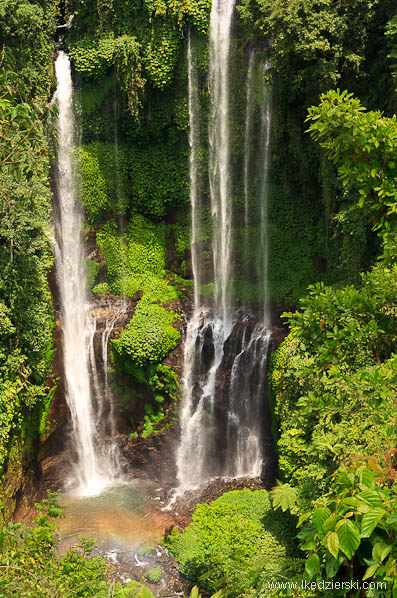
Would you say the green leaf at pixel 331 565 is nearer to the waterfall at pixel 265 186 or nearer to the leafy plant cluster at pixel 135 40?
the waterfall at pixel 265 186

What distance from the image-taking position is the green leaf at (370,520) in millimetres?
3127

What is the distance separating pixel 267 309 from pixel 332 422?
7251mm

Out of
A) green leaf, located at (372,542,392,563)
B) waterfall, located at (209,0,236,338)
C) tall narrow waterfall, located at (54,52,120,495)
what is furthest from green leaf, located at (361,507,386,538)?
tall narrow waterfall, located at (54,52,120,495)

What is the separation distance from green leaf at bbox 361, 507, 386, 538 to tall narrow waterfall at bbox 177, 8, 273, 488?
10675mm

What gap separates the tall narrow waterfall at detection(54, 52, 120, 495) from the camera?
14531 millimetres

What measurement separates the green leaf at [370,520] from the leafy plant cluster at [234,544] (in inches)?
254

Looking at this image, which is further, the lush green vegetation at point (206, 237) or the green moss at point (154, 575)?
the green moss at point (154, 575)

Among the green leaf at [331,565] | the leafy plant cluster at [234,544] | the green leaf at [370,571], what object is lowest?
the leafy plant cluster at [234,544]

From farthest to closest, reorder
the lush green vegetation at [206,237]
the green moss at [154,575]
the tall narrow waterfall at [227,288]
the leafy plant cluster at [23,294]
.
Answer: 1. the tall narrow waterfall at [227,288]
2. the leafy plant cluster at [23,294]
3. the green moss at [154,575]
4. the lush green vegetation at [206,237]

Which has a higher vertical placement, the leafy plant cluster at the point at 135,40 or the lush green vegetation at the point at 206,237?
the leafy plant cluster at the point at 135,40

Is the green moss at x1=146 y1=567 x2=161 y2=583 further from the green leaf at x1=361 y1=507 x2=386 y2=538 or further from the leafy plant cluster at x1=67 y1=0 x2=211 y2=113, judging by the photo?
the leafy plant cluster at x1=67 y1=0 x2=211 y2=113

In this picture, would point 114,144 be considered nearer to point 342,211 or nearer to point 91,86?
point 91,86

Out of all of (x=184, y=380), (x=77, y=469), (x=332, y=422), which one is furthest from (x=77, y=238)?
(x=332, y=422)

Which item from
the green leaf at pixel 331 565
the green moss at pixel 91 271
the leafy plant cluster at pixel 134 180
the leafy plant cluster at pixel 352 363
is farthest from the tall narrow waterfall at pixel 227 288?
the green leaf at pixel 331 565
